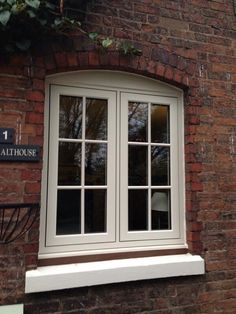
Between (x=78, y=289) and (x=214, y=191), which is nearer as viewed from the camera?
(x=78, y=289)

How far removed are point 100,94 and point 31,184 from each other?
1.01 m

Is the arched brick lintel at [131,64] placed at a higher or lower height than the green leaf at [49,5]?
lower

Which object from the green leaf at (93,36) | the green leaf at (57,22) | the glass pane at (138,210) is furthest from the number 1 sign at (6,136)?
the glass pane at (138,210)

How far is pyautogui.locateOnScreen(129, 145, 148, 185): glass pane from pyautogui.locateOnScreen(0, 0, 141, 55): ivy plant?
95cm

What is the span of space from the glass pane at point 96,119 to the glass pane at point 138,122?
0.25 m

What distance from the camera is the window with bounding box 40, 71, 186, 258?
3.14 meters

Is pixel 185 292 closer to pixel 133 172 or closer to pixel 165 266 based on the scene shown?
pixel 165 266

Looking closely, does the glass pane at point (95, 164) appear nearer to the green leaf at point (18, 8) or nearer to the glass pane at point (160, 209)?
the glass pane at point (160, 209)

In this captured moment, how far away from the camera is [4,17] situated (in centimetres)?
265

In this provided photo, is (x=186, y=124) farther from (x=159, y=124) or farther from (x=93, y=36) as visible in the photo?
(x=93, y=36)

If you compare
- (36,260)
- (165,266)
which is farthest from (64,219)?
(165,266)

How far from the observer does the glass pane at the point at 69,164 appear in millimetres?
3169

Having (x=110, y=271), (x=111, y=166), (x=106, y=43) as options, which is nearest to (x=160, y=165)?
(x=111, y=166)

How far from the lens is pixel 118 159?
10.9ft
